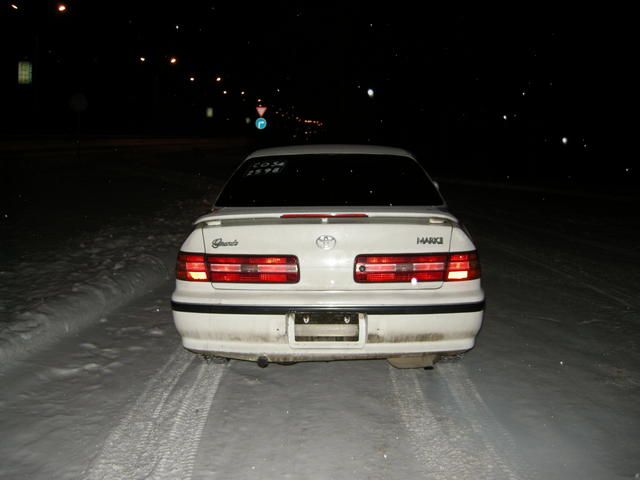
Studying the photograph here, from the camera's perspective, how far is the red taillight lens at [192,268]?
13.6 ft

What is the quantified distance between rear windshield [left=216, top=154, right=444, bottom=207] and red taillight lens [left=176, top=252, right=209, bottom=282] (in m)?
0.68

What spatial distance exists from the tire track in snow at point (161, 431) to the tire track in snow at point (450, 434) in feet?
4.04

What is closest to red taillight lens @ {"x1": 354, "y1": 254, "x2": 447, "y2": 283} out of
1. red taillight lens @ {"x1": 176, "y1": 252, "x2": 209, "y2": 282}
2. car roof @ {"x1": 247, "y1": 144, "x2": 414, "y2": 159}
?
red taillight lens @ {"x1": 176, "y1": 252, "x2": 209, "y2": 282}

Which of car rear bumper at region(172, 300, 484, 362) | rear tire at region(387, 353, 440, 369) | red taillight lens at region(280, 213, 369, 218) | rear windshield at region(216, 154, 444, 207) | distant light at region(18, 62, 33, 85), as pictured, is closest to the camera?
car rear bumper at region(172, 300, 484, 362)

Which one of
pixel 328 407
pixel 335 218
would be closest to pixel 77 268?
pixel 328 407

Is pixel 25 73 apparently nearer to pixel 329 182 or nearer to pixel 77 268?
pixel 77 268

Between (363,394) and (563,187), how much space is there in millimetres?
18089

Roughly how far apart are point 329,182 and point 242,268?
132cm

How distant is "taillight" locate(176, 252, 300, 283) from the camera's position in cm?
404

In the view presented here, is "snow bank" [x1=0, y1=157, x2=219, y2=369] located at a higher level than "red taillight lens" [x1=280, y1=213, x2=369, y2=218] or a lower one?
lower

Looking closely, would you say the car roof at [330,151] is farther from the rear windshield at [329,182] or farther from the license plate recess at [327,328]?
the license plate recess at [327,328]

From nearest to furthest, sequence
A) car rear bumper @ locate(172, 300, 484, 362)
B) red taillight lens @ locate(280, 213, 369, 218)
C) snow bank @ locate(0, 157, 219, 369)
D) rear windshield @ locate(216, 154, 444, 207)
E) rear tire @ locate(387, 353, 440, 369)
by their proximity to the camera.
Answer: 1. car rear bumper @ locate(172, 300, 484, 362)
2. red taillight lens @ locate(280, 213, 369, 218)
3. rear tire @ locate(387, 353, 440, 369)
4. rear windshield @ locate(216, 154, 444, 207)
5. snow bank @ locate(0, 157, 219, 369)

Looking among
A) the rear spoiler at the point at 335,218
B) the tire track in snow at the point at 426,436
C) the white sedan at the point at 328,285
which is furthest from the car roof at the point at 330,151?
the tire track in snow at the point at 426,436

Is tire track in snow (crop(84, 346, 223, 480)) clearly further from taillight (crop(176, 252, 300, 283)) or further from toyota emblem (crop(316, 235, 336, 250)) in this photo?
toyota emblem (crop(316, 235, 336, 250))
